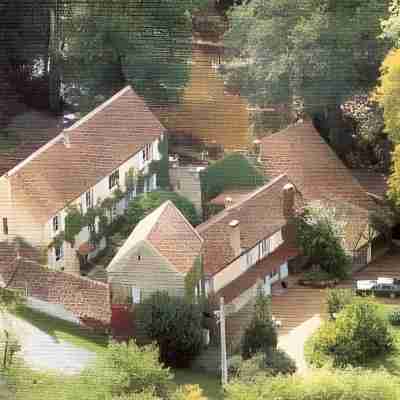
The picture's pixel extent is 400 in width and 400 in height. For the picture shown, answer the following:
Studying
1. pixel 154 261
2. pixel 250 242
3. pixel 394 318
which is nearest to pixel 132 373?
pixel 154 261

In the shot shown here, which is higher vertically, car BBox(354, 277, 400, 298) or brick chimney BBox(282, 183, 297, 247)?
brick chimney BBox(282, 183, 297, 247)

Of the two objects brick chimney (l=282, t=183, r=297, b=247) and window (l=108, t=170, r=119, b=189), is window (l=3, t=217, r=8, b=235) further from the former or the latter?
brick chimney (l=282, t=183, r=297, b=247)

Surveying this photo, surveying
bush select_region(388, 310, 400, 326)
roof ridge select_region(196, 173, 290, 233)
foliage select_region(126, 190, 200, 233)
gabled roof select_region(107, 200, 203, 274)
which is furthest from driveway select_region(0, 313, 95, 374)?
bush select_region(388, 310, 400, 326)

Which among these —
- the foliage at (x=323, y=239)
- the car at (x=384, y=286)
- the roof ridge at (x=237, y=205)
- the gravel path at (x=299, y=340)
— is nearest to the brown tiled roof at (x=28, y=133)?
the roof ridge at (x=237, y=205)

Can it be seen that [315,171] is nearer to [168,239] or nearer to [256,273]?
[256,273]

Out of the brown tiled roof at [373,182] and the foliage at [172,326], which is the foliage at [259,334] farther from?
the brown tiled roof at [373,182]

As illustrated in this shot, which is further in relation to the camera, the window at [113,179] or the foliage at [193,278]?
the window at [113,179]

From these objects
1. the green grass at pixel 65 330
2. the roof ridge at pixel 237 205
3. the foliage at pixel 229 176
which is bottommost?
the green grass at pixel 65 330
